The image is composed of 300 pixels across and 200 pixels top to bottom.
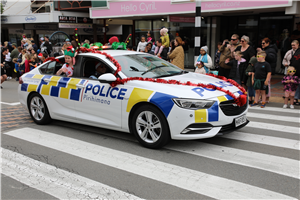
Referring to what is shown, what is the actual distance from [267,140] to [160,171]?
96.3 inches

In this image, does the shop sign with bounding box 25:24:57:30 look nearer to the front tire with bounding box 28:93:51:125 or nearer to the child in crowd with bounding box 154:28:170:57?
the child in crowd with bounding box 154:28:170:57

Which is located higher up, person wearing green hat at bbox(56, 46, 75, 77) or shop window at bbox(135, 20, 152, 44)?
shop window at bbox(135, 20, 152, 44)

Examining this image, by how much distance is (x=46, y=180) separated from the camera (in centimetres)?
419

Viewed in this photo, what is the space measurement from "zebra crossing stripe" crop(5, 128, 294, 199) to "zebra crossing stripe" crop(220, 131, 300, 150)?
71.3 inches

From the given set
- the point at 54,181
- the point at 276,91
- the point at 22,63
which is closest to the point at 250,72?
the point at 276,91

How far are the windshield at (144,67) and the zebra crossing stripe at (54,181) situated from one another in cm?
218

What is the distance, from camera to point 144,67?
19.3 feet

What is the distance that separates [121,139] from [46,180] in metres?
1.92

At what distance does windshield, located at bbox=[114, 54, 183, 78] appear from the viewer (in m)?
5.65

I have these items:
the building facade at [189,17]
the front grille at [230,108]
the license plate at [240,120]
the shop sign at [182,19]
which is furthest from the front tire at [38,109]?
the shop sign at [182,19]

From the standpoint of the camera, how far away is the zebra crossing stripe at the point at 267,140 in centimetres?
535

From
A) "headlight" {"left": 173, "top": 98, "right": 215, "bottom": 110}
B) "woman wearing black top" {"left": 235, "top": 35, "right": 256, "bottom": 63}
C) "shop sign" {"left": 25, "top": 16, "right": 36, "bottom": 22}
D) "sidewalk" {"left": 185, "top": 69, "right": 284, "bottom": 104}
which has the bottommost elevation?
"sidewalk" {"left": 185, "top": 69, "right": 284, "bottom": 104}

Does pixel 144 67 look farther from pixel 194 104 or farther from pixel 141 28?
pixel 141 28

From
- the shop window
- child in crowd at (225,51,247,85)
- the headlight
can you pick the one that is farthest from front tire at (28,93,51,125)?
the shop window
